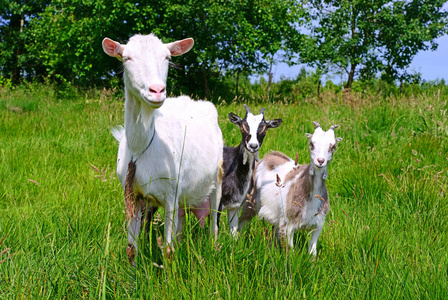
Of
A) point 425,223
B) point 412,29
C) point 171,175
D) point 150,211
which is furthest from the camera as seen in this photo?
point 412,29

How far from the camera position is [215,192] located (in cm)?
372

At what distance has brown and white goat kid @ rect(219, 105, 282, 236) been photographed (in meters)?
4.07

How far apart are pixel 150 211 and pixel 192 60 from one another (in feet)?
57.1

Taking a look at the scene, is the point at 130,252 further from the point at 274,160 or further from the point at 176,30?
the point at 176,30

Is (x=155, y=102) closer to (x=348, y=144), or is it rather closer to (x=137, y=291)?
(x=137, y=291)

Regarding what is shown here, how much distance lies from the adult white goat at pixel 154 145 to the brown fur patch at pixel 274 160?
1.41m

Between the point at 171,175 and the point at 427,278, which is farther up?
the point at 171,175

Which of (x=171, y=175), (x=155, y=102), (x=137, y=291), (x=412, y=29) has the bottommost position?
(x=137, y=291)

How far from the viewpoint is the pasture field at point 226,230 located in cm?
221

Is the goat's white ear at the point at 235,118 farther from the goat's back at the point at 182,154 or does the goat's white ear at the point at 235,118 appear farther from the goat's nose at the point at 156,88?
the goat's nose at the point at 156,88

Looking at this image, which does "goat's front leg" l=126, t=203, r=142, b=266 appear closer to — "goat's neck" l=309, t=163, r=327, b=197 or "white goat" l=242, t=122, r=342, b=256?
"white goat" l=242, t=122, r=342, b=256

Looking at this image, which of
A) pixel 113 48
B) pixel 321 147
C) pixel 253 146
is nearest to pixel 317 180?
pixel 321 147

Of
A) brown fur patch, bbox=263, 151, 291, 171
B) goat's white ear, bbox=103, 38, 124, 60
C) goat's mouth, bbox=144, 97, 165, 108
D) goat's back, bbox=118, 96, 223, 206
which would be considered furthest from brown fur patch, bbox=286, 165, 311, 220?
goat's white ear, bbox=103, 38, 124, 60

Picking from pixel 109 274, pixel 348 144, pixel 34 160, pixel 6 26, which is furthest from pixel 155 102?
pixel 6 26
